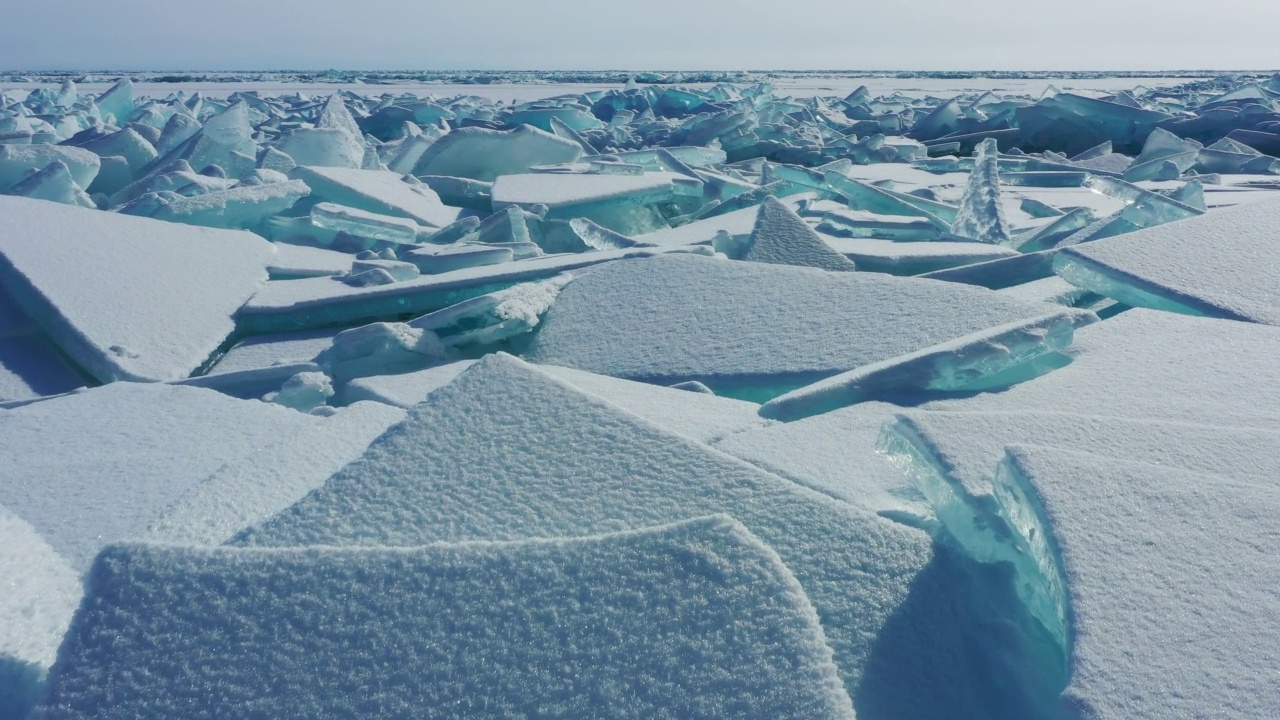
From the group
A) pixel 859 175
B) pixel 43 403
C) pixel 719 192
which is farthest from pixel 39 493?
pixel 859 175

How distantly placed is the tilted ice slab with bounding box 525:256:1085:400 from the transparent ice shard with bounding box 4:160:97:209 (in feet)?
6.50

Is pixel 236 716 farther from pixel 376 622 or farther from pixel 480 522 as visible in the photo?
pixel 480 522

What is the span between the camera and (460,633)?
0.75 meters

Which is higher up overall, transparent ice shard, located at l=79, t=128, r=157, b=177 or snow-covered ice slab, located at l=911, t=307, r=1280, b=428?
snow-covered ice slab, located at l=911, t=307, r=1280, b=428

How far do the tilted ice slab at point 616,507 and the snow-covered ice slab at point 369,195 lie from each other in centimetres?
209

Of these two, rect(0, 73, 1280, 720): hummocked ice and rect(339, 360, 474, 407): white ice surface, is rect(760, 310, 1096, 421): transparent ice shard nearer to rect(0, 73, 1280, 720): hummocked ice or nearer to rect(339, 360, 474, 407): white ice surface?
rect(0, 73, 1280, 720): hummocked ice

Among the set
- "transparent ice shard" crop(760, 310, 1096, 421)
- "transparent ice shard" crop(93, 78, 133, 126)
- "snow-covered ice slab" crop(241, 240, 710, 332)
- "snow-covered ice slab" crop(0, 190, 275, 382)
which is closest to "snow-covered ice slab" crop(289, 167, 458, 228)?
"snow-covered ice slab" crop(0, 190, 275, 382)

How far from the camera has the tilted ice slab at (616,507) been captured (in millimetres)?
866

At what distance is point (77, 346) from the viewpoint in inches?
73.6

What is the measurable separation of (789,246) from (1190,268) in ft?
2.77

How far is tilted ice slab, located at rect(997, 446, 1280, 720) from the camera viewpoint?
0.75 meters

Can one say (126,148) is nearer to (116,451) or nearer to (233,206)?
(233,206)

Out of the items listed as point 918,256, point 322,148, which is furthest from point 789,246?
point 322,148

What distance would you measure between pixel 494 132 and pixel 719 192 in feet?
3.56
